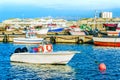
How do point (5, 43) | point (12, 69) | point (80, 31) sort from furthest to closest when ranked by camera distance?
1. point (80, 31)
2. point (5, 43)
3. point (12, 69)

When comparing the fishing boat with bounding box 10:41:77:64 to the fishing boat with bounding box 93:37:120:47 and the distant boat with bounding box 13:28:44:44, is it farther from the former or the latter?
the distant boat with bounding box 13:28:44:44

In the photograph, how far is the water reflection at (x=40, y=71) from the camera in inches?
1560

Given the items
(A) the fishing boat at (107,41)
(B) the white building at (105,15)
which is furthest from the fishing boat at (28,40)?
(B) the white building at (105,15)

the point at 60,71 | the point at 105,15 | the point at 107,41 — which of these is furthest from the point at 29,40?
the point at 105,15

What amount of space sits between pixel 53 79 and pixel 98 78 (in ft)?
13.1

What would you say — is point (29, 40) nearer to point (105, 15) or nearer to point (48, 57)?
point (48, 57)

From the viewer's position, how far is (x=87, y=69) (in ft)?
146

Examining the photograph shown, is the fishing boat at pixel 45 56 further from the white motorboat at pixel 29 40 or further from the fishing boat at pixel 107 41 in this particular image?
the white motorboat at pixel 29 40

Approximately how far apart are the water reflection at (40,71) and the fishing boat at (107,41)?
32.1 m

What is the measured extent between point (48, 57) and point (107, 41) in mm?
32917

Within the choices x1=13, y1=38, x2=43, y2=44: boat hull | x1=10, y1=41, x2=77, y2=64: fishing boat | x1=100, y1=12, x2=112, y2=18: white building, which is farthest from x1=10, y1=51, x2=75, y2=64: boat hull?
x1=100, y1=12, x2=112, y2=18: white building

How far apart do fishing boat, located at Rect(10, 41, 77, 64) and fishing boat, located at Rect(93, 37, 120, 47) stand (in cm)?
3177

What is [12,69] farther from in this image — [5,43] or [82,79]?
[5,43]

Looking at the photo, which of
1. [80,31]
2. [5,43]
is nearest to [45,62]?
[5,43]
